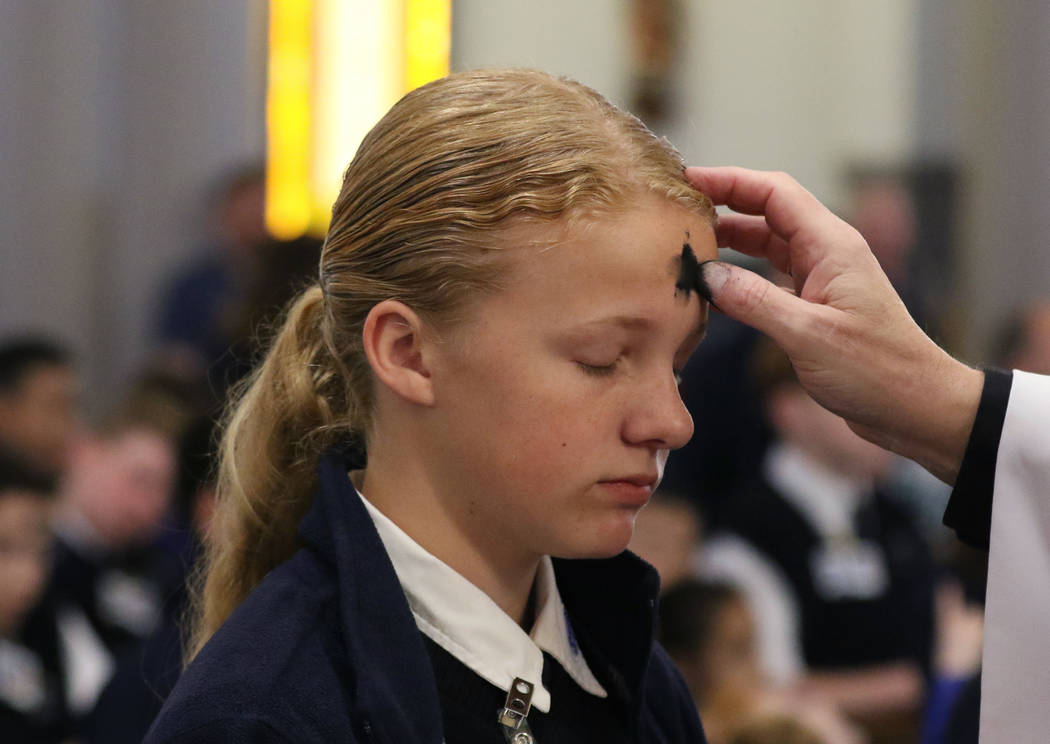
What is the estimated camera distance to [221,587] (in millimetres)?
1799

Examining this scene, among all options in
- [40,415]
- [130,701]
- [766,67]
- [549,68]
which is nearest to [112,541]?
[40,415]

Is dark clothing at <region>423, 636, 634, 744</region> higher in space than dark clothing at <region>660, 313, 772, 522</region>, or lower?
higher

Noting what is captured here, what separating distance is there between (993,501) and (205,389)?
3.90 m

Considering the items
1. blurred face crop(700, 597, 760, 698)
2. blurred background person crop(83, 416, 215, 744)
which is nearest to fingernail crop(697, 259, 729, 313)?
blurred background person crop(83, 416, 215, 744)

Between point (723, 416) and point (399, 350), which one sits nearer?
point (399, 350)

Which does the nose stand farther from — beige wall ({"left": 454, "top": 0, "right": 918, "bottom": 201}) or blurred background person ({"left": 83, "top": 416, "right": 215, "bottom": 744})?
beige wall ({"left": 454, "top": 0, "right": 918, "bottom": 201})

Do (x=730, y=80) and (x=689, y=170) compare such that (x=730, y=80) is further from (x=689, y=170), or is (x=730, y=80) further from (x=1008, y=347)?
(x=689, y=170)

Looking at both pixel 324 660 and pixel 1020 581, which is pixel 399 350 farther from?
pixel 1020 581

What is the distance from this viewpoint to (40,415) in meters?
5.48

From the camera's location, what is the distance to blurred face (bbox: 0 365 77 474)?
17.8 feet

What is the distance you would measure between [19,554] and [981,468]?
2.88m

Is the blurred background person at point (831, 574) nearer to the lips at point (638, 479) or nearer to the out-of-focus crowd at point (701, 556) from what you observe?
the out-of-focus crowd at point (701, 556)

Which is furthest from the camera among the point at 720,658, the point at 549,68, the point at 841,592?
the point at 549,68

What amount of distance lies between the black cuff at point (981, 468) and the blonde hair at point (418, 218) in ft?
1.49
